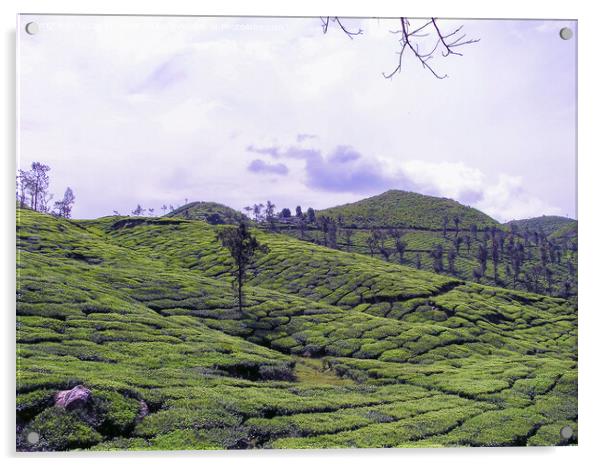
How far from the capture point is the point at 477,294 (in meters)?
25.6

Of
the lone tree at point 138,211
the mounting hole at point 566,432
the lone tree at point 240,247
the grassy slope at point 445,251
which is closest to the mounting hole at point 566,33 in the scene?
the grassy slope at point 445,251

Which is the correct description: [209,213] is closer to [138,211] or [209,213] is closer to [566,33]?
[138,211]

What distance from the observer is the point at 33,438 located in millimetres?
16094

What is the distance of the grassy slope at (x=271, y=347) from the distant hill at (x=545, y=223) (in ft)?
11.5


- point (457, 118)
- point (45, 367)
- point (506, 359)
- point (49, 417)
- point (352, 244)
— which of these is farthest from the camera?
point (352, 244)

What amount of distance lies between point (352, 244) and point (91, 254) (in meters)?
13.9

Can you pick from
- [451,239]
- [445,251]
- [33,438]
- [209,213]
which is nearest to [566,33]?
[451,239]

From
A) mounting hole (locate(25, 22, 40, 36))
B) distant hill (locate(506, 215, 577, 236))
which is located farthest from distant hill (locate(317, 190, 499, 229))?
mounting hole (locate(25, 22, 40, 36))

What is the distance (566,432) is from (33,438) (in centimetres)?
1832

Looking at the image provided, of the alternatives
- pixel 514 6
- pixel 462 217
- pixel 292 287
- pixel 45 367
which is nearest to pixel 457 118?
pixel 514 6

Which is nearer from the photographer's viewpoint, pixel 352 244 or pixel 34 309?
pixel 34 309

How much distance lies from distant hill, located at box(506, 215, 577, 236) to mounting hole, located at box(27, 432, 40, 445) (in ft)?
65.0

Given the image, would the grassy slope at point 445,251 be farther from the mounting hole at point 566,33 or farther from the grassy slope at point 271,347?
the mounting hole at point 566,33

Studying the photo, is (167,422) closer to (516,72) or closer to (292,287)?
(292,287)
